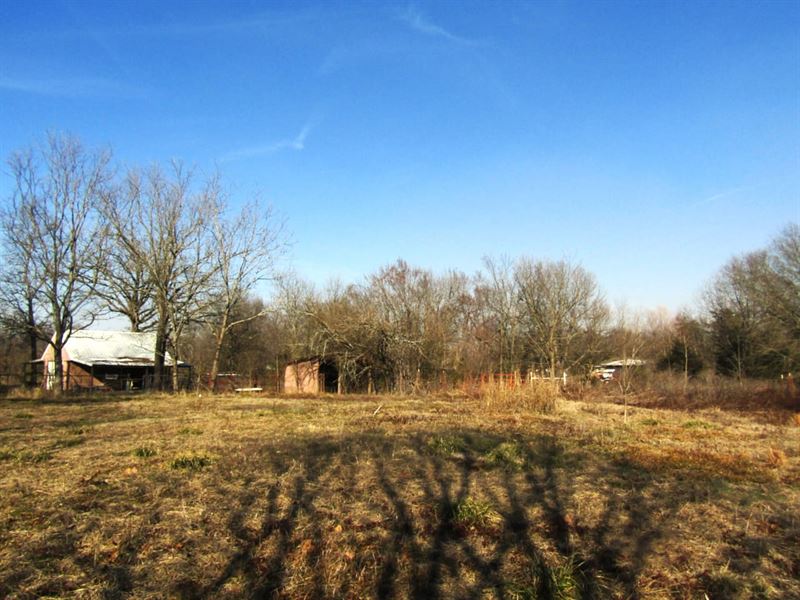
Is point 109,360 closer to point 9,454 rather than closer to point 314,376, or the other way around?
point 314,376

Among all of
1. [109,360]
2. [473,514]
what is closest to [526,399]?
[473,514]

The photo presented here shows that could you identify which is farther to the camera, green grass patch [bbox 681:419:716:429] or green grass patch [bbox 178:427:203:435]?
green grass patch [bbox 681:419:716:429]

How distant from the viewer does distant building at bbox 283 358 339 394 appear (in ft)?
105

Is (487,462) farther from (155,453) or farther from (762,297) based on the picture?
(762,297)

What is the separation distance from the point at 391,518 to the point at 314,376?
27.9m

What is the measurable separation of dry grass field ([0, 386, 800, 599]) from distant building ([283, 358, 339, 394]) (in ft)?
74.5

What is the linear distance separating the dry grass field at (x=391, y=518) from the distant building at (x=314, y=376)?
2270 cm

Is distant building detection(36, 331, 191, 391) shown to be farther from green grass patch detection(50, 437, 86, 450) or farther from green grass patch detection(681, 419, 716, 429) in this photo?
green grass patch detection(681, 419, 716, 429)

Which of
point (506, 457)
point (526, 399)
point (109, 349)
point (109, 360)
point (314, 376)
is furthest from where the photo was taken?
point (109, 349)

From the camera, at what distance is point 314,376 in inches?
1270

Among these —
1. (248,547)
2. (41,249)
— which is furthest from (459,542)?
(41,249)

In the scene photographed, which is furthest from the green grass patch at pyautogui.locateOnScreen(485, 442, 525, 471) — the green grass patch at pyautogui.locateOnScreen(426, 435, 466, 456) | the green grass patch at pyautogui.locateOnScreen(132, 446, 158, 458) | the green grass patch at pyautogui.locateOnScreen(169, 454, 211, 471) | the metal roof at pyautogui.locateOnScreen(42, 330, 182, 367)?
the metal roof at pyautogui.locateOnScreen(42, 330, 182, 367)

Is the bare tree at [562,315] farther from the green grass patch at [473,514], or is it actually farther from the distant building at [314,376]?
the green grass patch at [473,514]

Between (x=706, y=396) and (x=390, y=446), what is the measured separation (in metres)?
20.8
